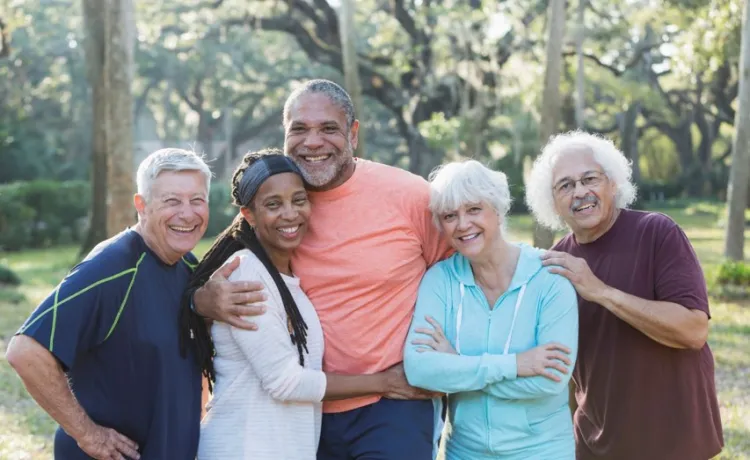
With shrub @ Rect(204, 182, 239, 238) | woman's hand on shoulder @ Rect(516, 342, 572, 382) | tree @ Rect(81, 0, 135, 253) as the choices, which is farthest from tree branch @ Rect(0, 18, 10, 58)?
shrub @ Rect(204, 182, 239, 238)

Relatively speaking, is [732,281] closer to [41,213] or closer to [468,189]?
[468,189]

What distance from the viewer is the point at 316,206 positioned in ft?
12.3

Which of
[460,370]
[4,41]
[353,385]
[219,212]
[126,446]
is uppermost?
[4,41]

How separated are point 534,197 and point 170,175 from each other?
158cm

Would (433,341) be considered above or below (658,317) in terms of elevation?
below

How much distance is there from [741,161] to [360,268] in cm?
1254

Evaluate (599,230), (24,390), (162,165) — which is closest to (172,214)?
(162,165)

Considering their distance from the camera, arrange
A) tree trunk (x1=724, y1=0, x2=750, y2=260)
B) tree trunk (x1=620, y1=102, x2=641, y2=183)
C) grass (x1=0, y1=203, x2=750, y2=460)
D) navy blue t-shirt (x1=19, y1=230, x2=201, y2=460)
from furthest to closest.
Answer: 1. tree trunk (x1=620, y1=102, x2=641, y2=183)
2. tree trunk (x1=724, y1=0, x2=750, y2=260)
3. grass (x1=0, y1=203, x2=750, y2=460)
4. navy blue t-shirt (x1=19, y1=230, x2=201, y2=460)

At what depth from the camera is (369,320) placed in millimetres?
3570

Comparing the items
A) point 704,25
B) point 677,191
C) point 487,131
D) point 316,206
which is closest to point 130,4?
point 316,206

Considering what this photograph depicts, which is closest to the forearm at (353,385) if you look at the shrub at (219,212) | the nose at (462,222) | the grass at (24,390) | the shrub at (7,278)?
the nose at (462,222)

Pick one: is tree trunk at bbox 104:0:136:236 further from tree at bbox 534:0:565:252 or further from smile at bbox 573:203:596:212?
smile at bbox 573:203:596:212

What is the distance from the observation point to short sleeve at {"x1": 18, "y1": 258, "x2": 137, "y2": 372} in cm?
301

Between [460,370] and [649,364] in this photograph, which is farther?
[649,364]
